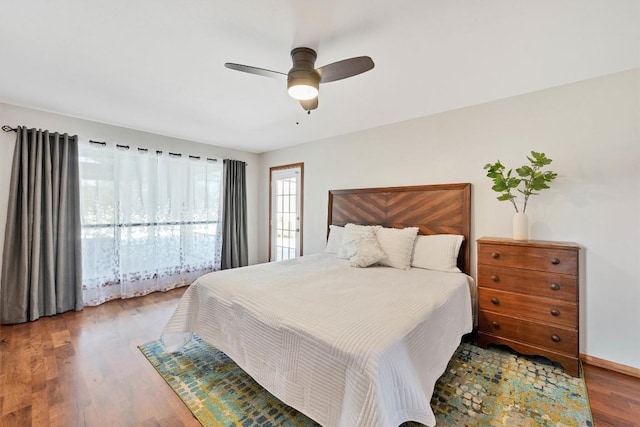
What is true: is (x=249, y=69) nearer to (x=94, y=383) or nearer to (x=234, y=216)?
(x=94, y=383)

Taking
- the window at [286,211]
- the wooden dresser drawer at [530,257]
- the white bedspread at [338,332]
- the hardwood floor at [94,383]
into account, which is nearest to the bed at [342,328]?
the white bedspread at [338,332]

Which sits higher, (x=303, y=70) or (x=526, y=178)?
(x=303, y=70)

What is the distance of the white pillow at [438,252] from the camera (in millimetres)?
2684

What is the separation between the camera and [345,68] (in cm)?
166

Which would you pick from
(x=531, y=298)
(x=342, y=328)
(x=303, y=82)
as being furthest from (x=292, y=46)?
(x=531, y=298)

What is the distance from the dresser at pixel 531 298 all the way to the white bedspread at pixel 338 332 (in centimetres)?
25

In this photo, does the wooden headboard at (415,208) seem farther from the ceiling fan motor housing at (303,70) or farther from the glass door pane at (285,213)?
the ceiling fan motor housing at (303,70)

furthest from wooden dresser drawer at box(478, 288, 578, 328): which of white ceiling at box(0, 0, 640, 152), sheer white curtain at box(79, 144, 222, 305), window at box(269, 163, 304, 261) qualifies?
sheer white curtain at box(79, 144, 222, 305)

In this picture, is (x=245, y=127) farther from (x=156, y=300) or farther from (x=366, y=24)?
(x=156, y=300)

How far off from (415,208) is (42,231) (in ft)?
14.1

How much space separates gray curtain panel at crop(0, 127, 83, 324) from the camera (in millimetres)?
2888

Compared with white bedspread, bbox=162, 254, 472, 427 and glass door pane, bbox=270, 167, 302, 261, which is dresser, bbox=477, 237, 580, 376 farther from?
glass door pane, bbox=270, 167, 302, 261

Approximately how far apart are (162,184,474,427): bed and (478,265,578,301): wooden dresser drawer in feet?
0.66

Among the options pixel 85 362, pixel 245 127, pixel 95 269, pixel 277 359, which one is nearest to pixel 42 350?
pixel 85 362
